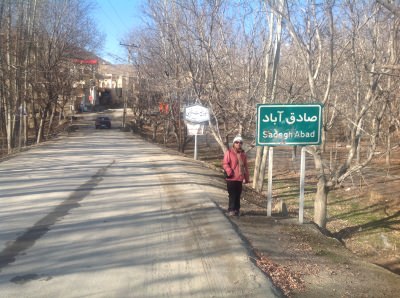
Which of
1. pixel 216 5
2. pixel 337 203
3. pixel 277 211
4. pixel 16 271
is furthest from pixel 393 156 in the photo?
pixel 16 271

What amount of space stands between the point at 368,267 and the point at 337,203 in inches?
546

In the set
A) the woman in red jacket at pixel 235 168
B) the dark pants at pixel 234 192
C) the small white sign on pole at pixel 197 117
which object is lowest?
the dark pants at pixel 234 192

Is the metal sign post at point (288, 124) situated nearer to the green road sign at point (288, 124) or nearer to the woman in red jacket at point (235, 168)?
the green road sign at point (288, 124)

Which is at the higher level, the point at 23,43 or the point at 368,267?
the point at 23,43

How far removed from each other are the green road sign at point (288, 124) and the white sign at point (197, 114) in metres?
10.9

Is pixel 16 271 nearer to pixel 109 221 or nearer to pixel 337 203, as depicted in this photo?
pixel 109 221

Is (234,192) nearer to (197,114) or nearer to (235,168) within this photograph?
(235,168)

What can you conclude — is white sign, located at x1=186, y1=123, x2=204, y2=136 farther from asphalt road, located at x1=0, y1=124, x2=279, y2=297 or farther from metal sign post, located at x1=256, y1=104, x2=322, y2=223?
metal sign post, located at x1=256, y1=104, x2=322, y2=223

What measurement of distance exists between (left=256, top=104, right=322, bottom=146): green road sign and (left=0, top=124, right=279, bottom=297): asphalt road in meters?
1.70

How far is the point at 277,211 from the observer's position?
10281 mm

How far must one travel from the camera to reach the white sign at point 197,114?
20505 mm

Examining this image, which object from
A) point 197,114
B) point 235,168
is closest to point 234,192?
point 235,168

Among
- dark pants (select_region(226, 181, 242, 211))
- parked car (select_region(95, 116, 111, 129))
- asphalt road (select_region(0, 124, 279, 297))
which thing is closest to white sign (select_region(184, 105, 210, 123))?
asphalt road (select_region(0, 124, 279, 297))

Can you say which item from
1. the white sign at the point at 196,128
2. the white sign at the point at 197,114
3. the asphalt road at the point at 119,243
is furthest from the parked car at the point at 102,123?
the asphalt road at the point at 119,243
